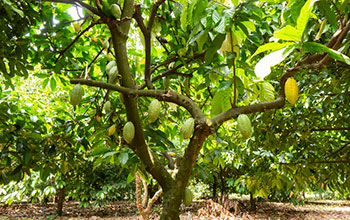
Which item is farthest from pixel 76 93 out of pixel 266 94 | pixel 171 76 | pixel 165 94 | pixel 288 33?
pixel 288 33

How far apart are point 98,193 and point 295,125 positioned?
4998 mm

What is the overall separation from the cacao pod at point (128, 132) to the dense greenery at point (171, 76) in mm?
36

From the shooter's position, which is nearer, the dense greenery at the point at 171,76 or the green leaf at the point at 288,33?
the green leaf at the point at 288,33

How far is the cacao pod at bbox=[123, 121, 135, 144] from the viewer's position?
46.6 inches

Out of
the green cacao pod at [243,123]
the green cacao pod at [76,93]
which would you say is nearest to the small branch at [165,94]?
the green cacao pod at [243,123]

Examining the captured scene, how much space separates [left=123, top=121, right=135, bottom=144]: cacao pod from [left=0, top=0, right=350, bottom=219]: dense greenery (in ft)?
0.12

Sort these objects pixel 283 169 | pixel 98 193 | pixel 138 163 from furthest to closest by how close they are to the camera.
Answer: pixel 98 193 → pixel 283 169 → pixel 138 163

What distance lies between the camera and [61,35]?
1660mm

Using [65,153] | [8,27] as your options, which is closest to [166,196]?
[65,153]

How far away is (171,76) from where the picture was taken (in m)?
1.92

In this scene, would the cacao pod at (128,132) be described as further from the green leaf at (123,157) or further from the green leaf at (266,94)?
the green leaf at (266,94)

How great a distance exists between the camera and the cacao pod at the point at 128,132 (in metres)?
1.18

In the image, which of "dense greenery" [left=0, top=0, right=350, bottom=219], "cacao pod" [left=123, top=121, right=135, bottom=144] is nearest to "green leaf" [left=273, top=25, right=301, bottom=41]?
"dense greenery" [left=0, top=0, right=350, bottom=219]

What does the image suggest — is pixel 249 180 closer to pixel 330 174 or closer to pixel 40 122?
pixel 330 174
